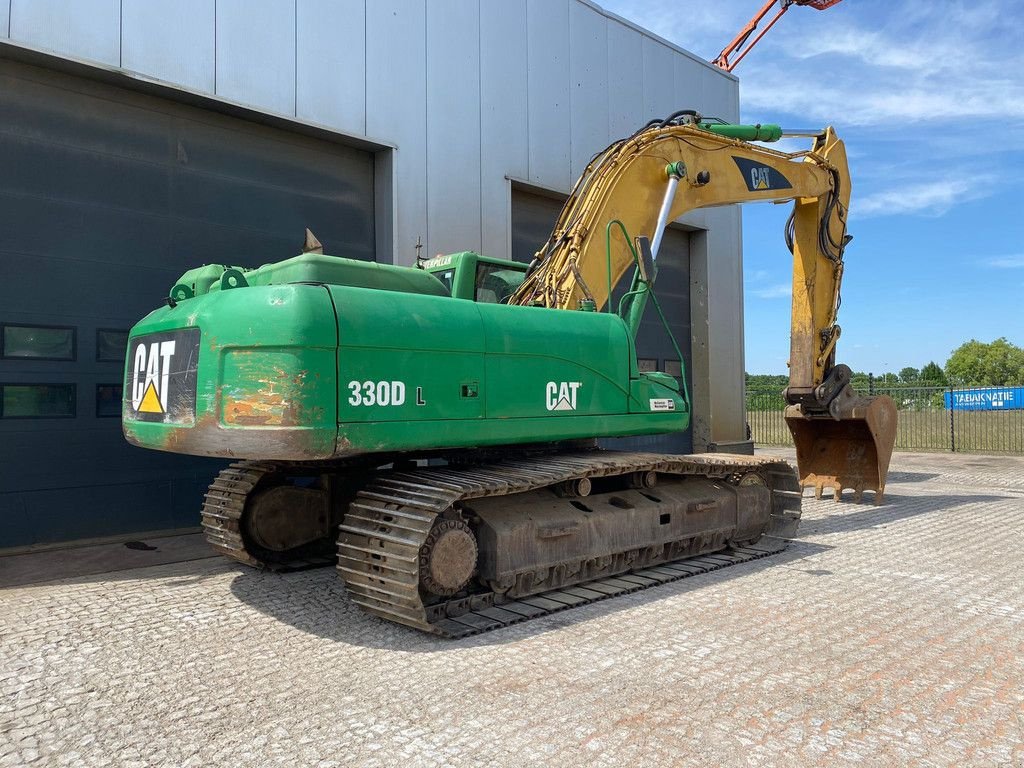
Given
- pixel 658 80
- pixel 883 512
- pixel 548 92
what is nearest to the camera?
pixel 883 512

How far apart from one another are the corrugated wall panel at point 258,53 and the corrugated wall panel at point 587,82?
15.9ft

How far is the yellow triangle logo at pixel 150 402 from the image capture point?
203 inches

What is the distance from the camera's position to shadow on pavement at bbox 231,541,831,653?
468 centimetres

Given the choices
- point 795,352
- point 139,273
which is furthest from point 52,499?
point 795,352

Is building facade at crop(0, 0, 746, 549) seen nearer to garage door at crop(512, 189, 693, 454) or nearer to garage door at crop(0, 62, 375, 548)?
garage door at crop(0, 62, 375, 548)

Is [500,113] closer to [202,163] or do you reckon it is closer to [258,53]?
[258,53]

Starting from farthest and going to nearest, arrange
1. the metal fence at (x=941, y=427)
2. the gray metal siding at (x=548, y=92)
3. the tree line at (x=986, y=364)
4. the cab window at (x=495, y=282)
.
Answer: the tree line at (x=986, y=364)
the metal fence at (x=941, y=427)
the gray metal siding at (x=548, y=92)
the cab window at (x=495, y=282)

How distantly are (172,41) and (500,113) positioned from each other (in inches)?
180

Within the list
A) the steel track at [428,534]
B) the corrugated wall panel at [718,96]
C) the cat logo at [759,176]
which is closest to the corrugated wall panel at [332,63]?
the cat logo at [759,176]

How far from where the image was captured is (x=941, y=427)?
23.9m

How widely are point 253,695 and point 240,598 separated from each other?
79.4 inches

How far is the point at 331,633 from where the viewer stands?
15.8 feet

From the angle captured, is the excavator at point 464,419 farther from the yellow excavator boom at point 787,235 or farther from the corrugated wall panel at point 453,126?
the corrugated wall panel at point 453,126

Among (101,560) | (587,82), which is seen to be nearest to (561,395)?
(101,560)
